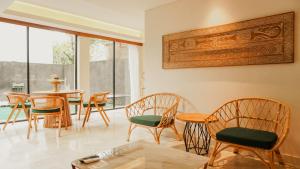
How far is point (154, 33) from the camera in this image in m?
4.19

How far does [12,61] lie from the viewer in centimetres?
502

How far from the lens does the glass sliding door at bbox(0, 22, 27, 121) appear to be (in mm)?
4895

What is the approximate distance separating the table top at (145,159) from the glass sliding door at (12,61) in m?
4.05

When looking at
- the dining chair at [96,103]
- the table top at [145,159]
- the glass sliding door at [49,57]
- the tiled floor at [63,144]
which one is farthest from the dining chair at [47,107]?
the table top at [145,159]

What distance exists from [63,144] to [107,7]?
9.10 ft

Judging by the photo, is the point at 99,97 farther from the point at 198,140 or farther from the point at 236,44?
the point at 236,44

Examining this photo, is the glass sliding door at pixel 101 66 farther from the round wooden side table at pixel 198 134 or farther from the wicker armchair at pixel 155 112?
the round wooden side table at pixel 198 134

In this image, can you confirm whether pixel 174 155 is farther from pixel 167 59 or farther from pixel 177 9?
pixel 177 9

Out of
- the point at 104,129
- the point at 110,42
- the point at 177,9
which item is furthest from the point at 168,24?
the point at 110,42

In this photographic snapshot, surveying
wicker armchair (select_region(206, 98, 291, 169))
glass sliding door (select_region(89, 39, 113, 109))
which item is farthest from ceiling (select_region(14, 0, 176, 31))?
wicker armchair (select_region(206, 98, 291, 169))

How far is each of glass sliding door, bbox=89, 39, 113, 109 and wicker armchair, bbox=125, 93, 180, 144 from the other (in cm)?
291

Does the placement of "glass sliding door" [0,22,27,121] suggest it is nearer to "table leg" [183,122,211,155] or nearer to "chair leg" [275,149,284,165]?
"table leg" [183,122,211,155]

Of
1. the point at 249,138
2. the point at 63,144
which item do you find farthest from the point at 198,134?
the point at 63,144

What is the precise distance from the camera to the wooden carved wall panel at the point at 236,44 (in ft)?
8.72
